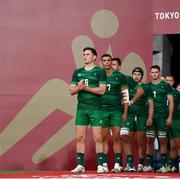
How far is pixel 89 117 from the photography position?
10.2 metres

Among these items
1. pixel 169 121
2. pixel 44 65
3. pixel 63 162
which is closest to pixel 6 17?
pixel 44 65

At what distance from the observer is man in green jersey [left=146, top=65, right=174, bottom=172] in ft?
38.7

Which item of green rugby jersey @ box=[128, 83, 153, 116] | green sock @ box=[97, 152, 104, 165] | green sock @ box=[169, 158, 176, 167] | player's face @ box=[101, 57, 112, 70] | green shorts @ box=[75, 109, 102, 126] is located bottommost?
green sock @ box=[169, 158, 176, 167]

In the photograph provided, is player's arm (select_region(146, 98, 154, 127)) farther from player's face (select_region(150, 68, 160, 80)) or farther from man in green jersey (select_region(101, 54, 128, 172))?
man in green jersey (select_region(101, 54, 128, 172))

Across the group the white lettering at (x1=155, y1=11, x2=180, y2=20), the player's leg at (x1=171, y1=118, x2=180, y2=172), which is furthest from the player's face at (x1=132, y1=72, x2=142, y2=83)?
the white lettering at (x1=155, y1=11, x2=180, y2=20)

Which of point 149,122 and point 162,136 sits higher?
point 149,122

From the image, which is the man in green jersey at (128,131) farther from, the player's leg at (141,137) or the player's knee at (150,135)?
the player's knee at (150,135)

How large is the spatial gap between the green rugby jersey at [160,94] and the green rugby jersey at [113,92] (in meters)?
0.89

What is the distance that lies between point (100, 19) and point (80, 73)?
118 inches

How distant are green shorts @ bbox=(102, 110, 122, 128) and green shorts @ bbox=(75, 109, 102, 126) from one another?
2.48ft

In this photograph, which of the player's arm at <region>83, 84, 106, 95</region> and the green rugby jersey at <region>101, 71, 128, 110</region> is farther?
the green rugby jersey at <region>101, 71, 128, 110</region>

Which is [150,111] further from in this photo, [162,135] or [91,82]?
[91,82]

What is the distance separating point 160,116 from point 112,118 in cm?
125

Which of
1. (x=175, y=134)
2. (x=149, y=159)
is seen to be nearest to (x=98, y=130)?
(x=149, y=159)
